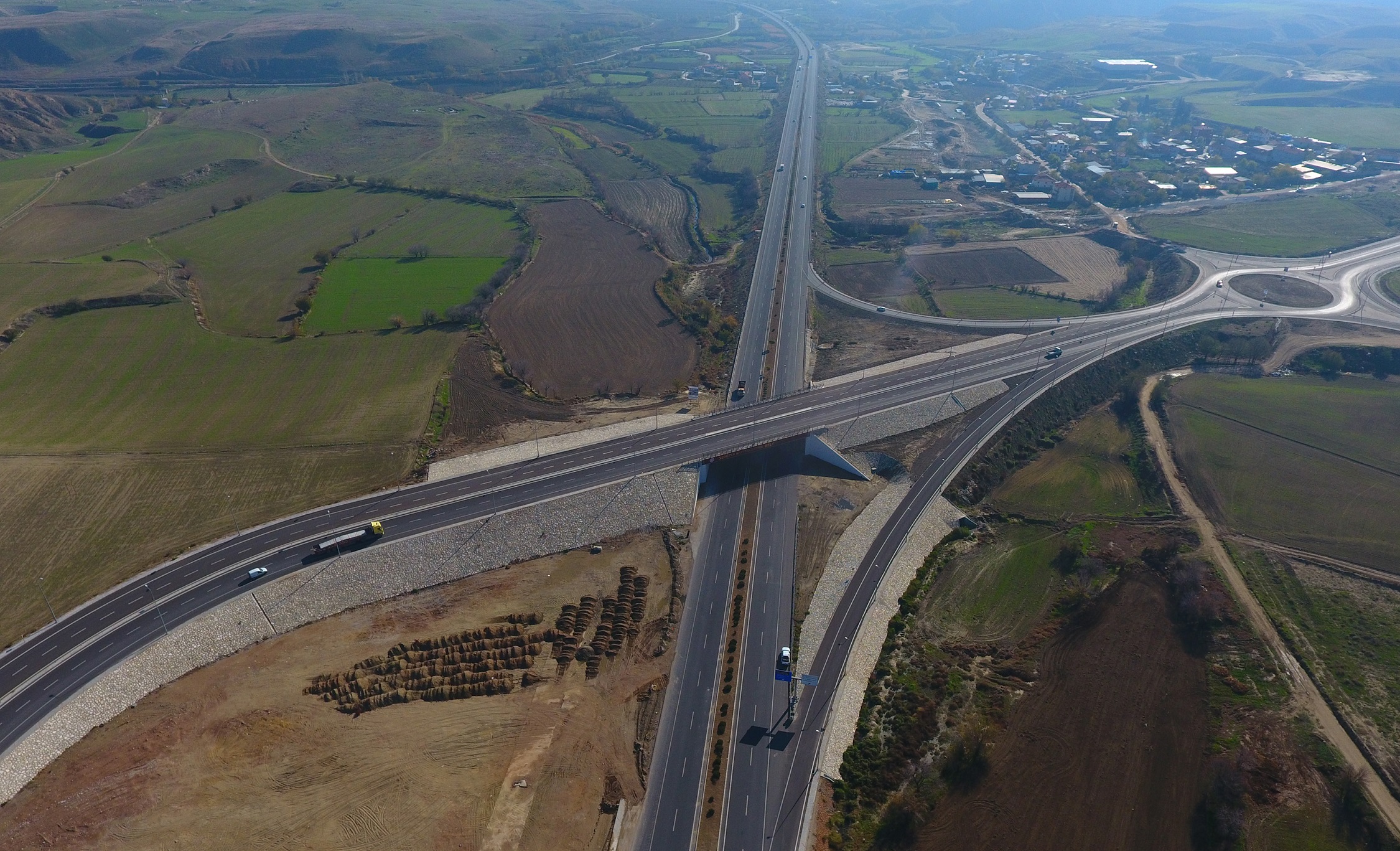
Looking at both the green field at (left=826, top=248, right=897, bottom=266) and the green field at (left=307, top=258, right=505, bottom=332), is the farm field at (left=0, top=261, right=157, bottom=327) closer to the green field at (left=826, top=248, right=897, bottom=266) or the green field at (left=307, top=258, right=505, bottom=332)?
the green field at (left=307, top=258, right=505, bottom=332)

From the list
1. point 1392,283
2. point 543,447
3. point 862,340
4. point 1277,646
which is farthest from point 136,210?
point 1392,283

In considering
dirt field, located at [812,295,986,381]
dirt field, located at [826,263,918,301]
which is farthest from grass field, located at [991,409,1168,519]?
dirt field, located at [826,263,918,301]

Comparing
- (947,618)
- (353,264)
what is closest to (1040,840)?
(947,618)

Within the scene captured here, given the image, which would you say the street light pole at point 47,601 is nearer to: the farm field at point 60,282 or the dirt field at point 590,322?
the dirt field at point 590,322

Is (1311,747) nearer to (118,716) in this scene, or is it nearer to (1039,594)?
(1039,594)

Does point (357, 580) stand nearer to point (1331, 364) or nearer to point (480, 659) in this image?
point (480, 659)

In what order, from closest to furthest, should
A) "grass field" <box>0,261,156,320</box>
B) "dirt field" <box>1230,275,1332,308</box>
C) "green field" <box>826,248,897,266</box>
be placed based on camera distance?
1. "grass field" <box>0,261,156,320</box>
2. "dirt field" <box>1230,275,1332,308</box>
3. "green field" <box>826,248,897,266</box>
